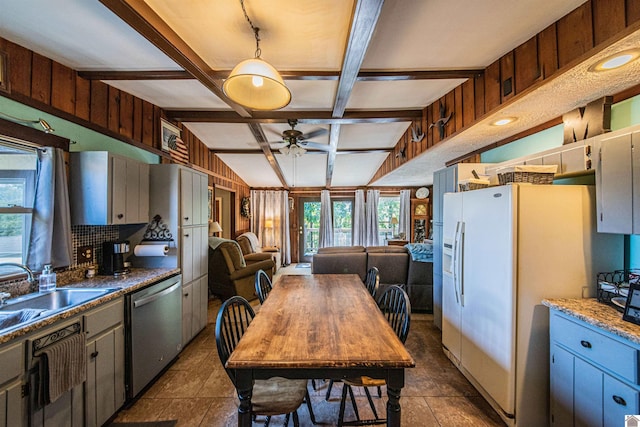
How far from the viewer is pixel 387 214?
769 cm

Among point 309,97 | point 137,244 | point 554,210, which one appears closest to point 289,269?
point 137,244

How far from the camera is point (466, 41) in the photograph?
1727mm

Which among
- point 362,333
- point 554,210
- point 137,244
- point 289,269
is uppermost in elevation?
point 554,210

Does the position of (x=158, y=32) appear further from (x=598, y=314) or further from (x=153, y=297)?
(x=598, y=314)

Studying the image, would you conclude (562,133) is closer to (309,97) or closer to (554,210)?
(554,210)

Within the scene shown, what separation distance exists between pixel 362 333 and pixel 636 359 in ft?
4.12

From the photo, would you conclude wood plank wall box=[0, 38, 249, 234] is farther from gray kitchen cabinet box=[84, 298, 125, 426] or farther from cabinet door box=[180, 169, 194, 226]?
gray kitchen cabinet box=[84, 298, 125, 426]

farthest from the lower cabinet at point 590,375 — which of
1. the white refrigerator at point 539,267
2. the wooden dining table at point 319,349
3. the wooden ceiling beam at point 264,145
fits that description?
the wooden ceiling beam at point 264,145

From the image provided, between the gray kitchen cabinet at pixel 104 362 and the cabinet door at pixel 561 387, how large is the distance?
9.61 feet

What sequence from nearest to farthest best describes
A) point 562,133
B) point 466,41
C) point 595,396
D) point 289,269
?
1. point 595,396
2. point 466,41
3. point 562,133
4. point 289,269

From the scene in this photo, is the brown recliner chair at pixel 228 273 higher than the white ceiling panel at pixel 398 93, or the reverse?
the white ceiling panel at pixel 398 93

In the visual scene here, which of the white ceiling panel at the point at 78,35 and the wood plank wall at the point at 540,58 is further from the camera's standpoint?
the white ceiling panel at the point at 78,35

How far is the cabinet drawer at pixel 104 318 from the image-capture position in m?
Answer: 1.61

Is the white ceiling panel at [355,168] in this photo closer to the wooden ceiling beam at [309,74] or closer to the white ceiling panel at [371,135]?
the white ceiling panel at [371,135]
